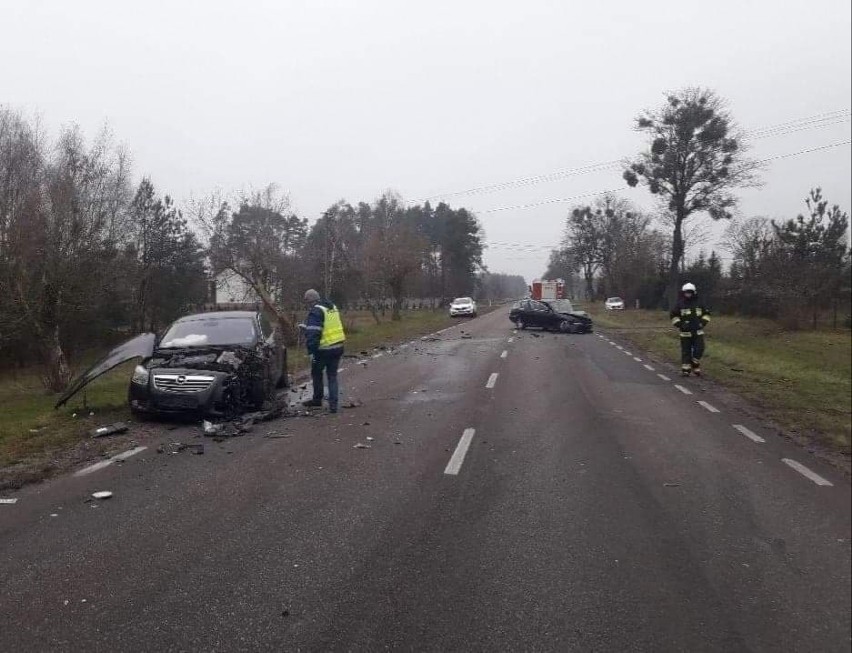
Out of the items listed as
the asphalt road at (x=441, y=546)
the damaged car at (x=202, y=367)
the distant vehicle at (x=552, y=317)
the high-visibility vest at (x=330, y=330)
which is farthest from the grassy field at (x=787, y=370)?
the damaged car at (x=202, y=367)

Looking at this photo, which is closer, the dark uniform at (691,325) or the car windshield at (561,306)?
the dark uniform at (691,325)

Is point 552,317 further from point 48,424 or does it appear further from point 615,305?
point 615,305

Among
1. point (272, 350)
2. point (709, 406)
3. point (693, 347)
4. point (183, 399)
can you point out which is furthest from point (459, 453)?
point (693, 347)

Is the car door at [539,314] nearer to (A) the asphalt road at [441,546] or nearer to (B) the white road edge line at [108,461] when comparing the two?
(A) the asphalt road at [441,546]

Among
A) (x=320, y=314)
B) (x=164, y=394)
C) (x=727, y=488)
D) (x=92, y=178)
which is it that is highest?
(x=92, y=178)

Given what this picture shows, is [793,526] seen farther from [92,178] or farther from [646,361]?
[92,178]

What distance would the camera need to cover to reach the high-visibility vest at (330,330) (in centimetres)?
1002

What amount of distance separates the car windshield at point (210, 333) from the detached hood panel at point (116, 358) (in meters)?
0.26

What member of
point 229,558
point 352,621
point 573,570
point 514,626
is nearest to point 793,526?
point 573,570

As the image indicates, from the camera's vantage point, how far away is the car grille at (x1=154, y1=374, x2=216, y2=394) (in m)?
8.92

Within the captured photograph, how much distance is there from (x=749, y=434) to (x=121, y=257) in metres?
19.0

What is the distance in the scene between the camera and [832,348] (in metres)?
19.3

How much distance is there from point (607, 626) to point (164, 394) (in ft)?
23.5

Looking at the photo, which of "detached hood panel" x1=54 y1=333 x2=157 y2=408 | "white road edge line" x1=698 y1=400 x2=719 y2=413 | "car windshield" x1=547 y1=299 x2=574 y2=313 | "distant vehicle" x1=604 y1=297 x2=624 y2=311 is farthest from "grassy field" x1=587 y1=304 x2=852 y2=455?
"distant vehicle" x1=604 y1=297 x2=624 y2=311
